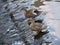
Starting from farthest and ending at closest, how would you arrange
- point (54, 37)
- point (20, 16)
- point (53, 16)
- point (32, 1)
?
point (32, 1) → point (20, 16) → point (53, 16) → point (54, 37)

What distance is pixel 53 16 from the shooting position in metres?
3.48

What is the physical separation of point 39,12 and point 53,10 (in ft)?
0.69

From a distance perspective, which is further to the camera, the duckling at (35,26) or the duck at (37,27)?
the duckling at (35,26)

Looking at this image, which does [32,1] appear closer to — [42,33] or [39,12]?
[39,12]

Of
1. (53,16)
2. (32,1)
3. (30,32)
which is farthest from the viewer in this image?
(32,1)

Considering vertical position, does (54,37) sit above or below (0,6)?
above

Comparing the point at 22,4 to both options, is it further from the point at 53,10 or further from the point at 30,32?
the point at 30,32

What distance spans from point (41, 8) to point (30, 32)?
66 cm

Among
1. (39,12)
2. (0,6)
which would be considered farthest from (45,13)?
(0,6)

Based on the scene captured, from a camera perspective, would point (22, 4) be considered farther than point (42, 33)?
Yes

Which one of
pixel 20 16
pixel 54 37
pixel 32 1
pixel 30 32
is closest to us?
pixel 54 37

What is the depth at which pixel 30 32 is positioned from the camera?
3195mm

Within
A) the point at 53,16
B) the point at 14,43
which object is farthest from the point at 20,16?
the point at 14,43

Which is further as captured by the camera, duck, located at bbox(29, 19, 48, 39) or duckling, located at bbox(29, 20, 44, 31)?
duckling, located at bbox(29, 20, 44, 31)
